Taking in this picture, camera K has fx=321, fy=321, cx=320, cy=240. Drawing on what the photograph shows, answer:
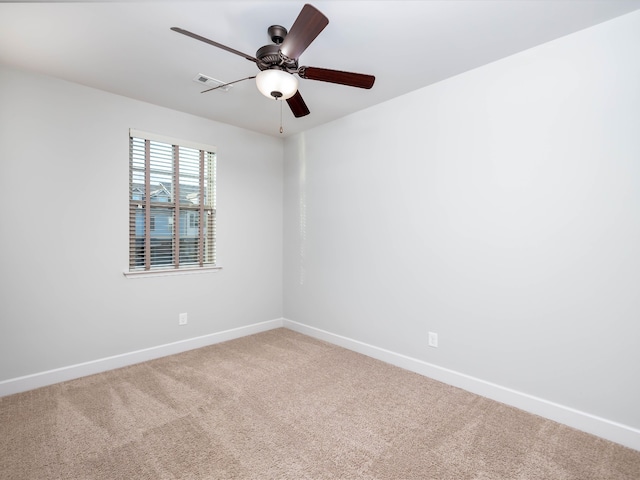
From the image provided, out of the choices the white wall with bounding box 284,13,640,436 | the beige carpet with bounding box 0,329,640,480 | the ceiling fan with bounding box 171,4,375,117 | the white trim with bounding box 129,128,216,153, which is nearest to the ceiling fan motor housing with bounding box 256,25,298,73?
the ceiling fan with bounding box 171,4,375,117

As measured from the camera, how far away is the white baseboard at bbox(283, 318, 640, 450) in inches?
77.0

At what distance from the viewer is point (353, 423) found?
2.15m

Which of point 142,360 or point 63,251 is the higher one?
point 63,251

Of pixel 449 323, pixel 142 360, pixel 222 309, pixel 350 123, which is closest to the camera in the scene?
pixel 449 323

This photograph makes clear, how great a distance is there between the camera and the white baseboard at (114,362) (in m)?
2.54

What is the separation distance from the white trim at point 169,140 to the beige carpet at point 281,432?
7.33 feet

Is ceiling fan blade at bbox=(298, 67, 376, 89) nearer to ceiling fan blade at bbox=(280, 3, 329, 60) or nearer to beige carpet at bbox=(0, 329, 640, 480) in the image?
ceiling fan blade at bbox=(280, 3, 329, 60)

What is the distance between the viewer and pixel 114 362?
118 inches

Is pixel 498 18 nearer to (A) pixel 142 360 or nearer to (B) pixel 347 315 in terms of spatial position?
(B) pixel 347 315

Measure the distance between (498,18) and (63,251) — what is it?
3657 mm

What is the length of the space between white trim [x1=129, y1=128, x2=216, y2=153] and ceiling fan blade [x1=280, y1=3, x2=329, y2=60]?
6.62ft

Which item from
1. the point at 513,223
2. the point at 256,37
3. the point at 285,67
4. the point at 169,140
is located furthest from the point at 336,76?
the point at 169,140

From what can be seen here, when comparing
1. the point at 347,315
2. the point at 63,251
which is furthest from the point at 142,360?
the point at 347,315

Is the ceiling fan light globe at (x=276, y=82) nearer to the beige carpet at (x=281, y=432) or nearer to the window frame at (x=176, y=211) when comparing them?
the window frame at (x=176, y=211)
